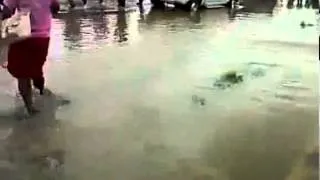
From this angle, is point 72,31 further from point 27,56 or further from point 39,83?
point 27,56

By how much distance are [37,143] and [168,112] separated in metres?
1.78

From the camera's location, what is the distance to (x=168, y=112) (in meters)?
7.54

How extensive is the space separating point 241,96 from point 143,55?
3.20m

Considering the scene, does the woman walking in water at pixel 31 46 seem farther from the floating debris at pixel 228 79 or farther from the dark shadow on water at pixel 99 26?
the dark shadow on water at pixel 99 26

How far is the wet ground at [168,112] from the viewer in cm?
570

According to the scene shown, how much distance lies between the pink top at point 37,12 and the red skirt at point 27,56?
0.09 m

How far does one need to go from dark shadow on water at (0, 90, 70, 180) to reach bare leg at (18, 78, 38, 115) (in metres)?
0.10

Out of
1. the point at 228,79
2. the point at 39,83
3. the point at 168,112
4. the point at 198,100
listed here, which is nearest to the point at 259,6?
the point at 228,79

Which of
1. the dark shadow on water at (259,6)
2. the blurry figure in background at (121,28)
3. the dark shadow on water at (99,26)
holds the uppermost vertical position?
the dark shadow on water at (99,26)

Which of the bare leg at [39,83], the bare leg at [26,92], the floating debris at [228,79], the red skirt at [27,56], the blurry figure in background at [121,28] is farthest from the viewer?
the blurry figure in background at [121,28]

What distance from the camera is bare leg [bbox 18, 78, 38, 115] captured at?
24.3 ft

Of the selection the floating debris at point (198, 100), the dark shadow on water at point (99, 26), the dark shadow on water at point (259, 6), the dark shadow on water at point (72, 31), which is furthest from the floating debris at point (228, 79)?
the dark shadow on water at point (259, 6)

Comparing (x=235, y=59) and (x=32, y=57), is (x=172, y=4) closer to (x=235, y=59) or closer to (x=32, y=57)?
(x=235, y=59)

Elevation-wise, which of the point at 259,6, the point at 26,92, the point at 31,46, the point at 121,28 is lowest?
the point at 259,6
